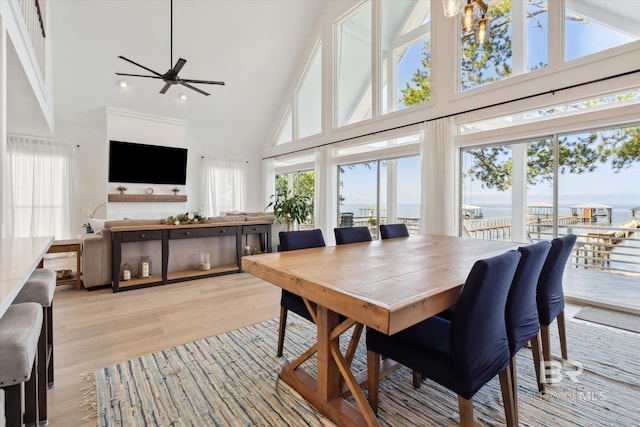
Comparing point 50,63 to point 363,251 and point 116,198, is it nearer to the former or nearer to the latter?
point 116,198

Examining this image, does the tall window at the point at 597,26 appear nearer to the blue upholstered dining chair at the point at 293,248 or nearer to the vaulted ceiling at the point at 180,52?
the blue upholstered dining chair at the point at 293,248

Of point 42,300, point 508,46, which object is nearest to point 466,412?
point 42,300

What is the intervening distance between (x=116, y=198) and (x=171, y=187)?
3.69 feet

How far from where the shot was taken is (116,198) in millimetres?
6293

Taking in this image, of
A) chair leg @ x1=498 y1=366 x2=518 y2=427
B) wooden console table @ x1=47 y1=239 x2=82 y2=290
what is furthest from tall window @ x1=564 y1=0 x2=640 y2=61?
wooden console table @ x1=47 y1=239 x2=82 y2=290

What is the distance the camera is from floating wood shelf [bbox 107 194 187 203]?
6.29m

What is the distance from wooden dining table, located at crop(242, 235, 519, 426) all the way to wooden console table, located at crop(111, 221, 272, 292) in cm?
278

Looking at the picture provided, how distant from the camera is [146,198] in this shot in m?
6.64

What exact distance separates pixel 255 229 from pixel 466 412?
13.9ft

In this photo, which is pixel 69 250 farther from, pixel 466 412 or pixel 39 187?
pixel 466 412

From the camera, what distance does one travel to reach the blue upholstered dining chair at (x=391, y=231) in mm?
3057

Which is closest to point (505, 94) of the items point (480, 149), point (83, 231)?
point (480, 149)

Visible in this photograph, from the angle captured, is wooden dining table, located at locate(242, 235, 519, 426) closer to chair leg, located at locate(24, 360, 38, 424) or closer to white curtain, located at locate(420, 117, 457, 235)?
chair leg, located at locate(24, 360, 38, 424)

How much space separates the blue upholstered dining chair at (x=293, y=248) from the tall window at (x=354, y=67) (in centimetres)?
397
